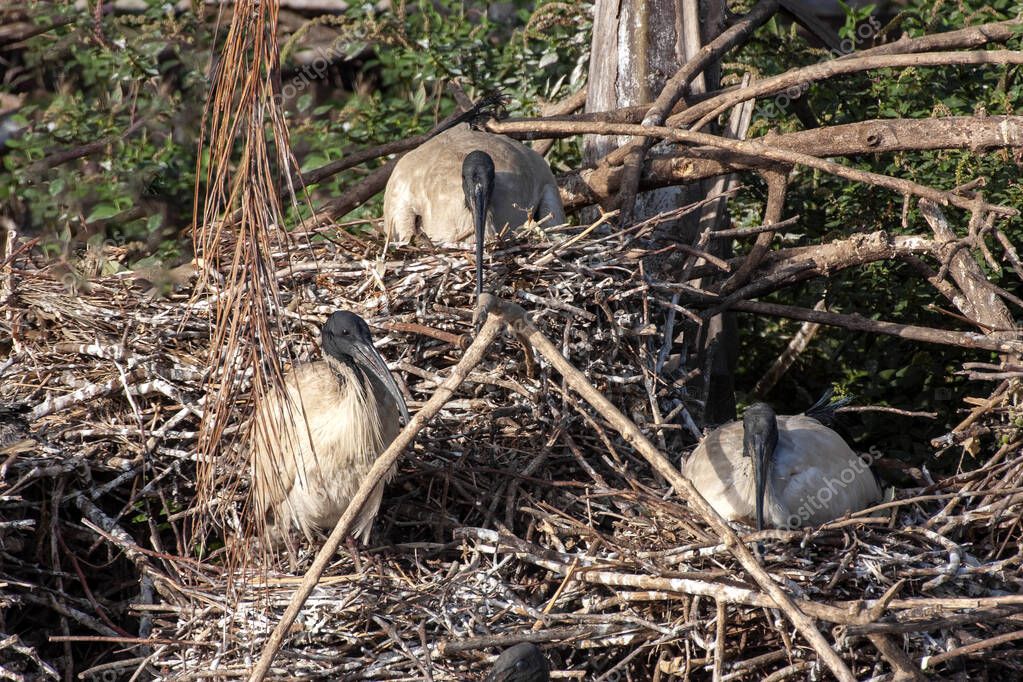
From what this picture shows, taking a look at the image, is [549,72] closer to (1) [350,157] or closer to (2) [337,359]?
(1) [350,157]

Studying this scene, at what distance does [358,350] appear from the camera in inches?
192

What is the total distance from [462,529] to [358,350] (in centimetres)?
76

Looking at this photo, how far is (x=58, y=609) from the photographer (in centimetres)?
487

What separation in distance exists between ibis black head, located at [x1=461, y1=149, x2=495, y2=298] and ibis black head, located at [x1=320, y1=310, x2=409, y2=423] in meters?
0.88

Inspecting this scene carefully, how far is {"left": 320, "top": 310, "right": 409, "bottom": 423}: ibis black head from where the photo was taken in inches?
188

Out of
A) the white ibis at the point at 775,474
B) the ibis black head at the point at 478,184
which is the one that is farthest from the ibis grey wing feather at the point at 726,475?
the ibis black head at the point at 478,184

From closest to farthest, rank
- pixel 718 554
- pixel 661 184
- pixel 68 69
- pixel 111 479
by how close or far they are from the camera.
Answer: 1. pixel 718 554
2. pixel 111 479
3. pixel 661 184
4. pixel 68 69

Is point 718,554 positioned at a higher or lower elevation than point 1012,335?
lower

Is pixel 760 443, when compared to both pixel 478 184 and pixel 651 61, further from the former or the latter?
pixel 651 61

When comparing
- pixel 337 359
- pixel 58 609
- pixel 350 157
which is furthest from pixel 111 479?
pixel 350 157

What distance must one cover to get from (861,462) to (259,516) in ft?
9.00

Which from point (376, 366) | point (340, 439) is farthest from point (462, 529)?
point (376, 366)

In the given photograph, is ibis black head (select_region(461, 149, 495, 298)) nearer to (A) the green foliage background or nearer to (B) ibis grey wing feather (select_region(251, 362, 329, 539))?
(B) ibis grey wing feather (select_region(251, 362, 329, 539))

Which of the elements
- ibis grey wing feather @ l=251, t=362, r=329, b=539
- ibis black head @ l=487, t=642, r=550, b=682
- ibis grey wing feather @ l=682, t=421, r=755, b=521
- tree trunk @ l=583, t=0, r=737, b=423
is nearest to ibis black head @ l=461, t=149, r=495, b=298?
ibis grey wing feather @ l=251, t=362, r=329, b=539
